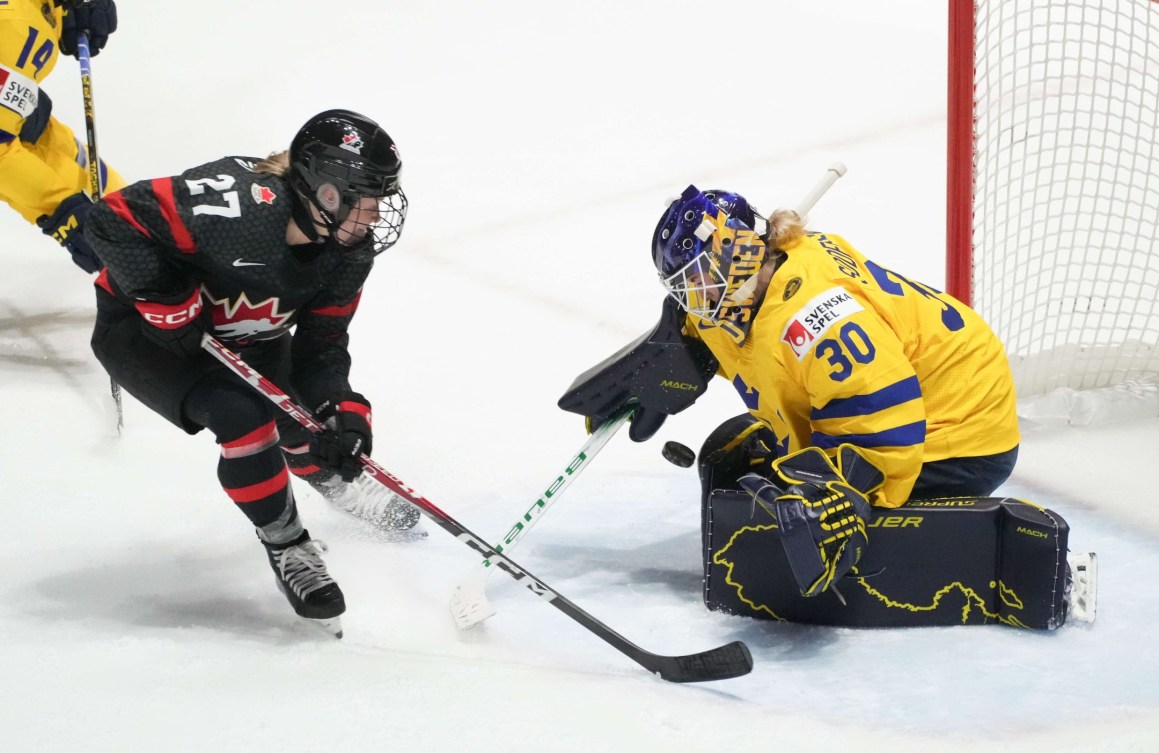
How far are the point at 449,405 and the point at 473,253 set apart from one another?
1231 millimetres

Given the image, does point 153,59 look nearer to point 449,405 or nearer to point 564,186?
point 564,186

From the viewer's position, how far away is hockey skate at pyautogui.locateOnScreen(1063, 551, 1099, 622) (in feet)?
7.97

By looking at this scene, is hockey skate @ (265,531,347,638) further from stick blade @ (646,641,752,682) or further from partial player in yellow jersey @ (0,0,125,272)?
partial player in yellow jersey @ (0,0,125,272)

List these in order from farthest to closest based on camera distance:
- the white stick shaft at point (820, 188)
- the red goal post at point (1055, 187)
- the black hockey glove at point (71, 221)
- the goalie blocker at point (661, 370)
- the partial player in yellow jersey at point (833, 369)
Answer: the black hockey glove at point (71, 221) → the red goal post at point (1055, 187) → the goalie blocker at point (661, 370) → the white stick shaft at point (820, 188) → the partial player in yellow jersey at point (833, 369)

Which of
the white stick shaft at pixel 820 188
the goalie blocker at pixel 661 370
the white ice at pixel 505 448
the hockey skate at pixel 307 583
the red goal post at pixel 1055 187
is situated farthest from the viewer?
the red goal post at pixel 1055 187

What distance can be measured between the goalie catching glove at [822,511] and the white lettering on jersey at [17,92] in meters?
2.60

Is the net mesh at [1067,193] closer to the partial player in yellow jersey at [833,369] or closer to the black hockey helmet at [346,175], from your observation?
the partial player in yellow jersey at [833,369]

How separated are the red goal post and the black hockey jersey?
5.49 ft

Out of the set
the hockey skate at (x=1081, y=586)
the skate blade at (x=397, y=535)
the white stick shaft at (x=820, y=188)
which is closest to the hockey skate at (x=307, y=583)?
the skate blade at (x=397, y=535)

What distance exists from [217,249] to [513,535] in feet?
2.73

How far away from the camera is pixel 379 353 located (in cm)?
414

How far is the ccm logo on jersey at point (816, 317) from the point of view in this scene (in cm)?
232

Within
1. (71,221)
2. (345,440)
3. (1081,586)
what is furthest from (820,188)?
(71,221)

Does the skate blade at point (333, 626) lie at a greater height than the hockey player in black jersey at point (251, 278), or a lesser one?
lesser
